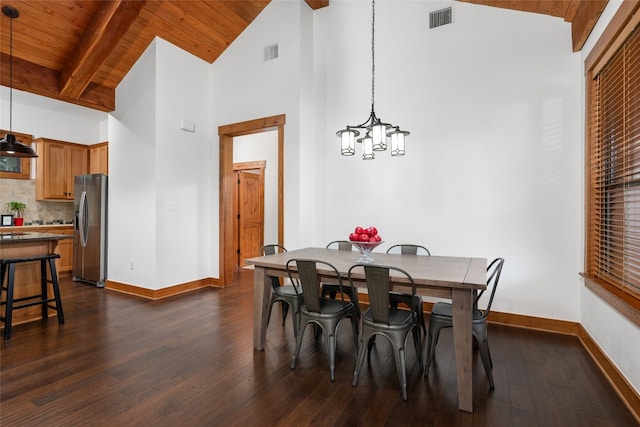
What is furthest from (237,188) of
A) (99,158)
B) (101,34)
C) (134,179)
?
(101,34)

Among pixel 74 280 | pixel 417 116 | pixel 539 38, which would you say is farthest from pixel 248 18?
pixel 74 280

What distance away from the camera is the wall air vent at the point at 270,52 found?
459 centimetres

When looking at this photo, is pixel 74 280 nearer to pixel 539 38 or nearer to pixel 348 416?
pixel 348 416

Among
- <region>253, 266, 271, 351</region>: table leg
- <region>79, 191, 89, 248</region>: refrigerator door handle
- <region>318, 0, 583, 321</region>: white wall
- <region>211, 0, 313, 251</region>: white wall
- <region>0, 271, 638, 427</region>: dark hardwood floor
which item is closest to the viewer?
<region>0, 271, 638, 427</region>: dark hardwood floor

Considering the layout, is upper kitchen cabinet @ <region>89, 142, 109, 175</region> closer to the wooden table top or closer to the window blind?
the wooden table top

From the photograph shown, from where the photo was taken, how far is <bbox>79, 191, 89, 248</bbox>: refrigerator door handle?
5195mm

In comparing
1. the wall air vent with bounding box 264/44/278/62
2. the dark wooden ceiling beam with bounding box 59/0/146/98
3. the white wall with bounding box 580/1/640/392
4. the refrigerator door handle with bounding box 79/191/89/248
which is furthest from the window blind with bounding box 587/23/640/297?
the refrigerator door handle with bounding box 79/191/89/248

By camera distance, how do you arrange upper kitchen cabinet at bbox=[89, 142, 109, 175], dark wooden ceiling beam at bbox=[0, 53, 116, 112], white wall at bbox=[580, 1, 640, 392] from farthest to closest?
1. upper kitchen cabinet at bbox=[89, 142, 109, 175]
2. dark wooden ceiling beam at bbox=[0, 53, 116, 112]
3. white wall at bbox=[580, 1, 640, 392]

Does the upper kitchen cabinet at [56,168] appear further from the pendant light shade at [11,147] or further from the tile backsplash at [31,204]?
the pendant light shade at [11,147]

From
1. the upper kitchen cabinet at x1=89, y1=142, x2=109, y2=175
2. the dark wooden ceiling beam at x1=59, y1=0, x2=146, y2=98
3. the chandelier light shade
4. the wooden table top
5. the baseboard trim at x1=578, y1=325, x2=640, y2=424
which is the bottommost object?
the baseboard trim at x1=578, y1=325, x2=640, y2=424

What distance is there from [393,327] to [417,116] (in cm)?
265

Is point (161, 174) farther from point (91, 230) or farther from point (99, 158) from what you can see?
point (99, 158)

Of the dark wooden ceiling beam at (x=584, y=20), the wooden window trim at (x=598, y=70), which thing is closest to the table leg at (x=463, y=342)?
the wooden window trim at (x=598, y=70)

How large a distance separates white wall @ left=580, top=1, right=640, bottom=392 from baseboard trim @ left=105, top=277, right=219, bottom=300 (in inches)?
176
